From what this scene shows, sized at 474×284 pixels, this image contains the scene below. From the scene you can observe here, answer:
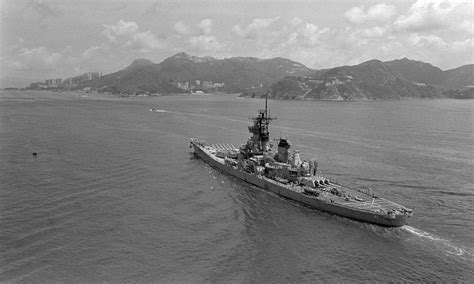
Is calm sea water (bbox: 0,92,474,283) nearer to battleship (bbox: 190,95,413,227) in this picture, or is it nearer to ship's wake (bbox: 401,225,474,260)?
ship's wake (bbox: 401,225,474,260)

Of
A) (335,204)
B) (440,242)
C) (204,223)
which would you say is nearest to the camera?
(440,242)

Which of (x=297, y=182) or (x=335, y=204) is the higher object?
(x=297, y=182)

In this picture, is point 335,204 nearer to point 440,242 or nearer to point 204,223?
point 440,242

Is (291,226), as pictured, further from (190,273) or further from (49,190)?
(49,190)

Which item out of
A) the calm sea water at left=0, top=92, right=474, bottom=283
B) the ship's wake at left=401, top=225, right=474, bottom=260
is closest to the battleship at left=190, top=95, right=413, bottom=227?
the calm sea water at left=0, top=92, right=474, bottom=283

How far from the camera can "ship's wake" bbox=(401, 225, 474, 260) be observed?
4328 cm

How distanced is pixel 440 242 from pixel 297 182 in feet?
80.0

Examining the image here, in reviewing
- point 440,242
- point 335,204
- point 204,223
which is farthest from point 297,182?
point 440,242

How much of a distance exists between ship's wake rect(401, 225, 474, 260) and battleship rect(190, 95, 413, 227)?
172 centimetres

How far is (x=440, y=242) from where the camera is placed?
151ft

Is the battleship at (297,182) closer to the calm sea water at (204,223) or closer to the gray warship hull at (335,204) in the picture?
the gray warship hull at (335,204)

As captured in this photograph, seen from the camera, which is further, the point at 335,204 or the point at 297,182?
the point at 297,182

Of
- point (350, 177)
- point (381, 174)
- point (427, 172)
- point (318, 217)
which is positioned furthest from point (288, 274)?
point (427, 172)

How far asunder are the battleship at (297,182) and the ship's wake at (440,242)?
5.66 feet
